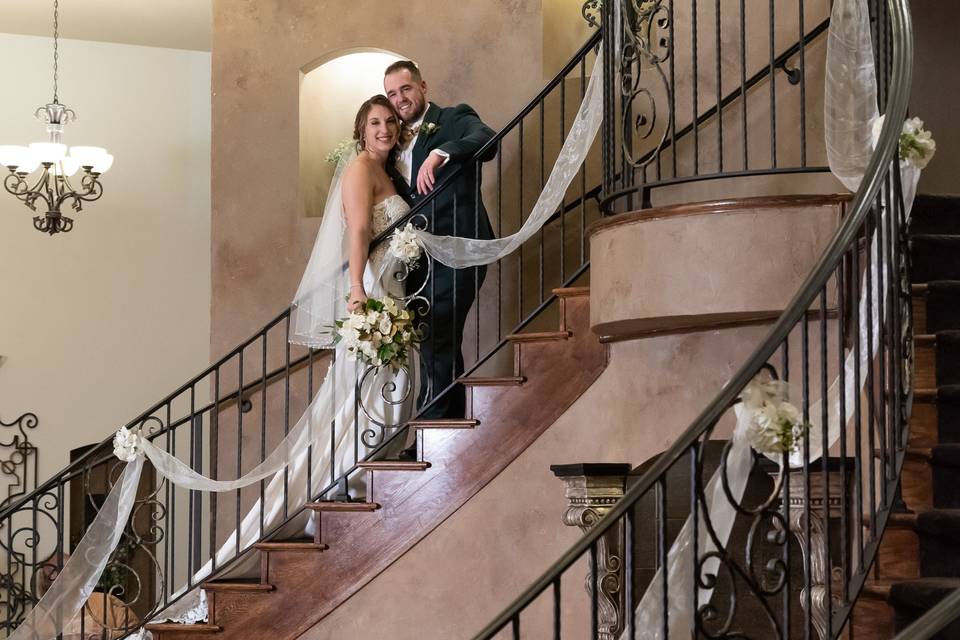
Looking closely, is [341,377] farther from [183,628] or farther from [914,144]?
[914,144]

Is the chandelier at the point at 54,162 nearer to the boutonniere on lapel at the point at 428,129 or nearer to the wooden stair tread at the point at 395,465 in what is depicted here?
the boutonniere on lapel at the point at 428,129

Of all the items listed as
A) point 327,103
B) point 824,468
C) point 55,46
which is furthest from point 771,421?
point 55,46

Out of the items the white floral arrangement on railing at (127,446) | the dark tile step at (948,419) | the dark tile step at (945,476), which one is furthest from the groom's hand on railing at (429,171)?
the dark tile step at (945,476)

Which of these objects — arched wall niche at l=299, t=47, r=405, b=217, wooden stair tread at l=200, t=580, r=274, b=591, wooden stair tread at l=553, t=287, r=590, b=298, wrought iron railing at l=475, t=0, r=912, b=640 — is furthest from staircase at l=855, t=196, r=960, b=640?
arched wall niche at l=299, t=47, r=405, b=217

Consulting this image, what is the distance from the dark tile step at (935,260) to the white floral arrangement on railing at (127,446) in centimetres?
344

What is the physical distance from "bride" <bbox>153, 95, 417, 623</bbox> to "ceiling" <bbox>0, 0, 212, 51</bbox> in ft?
12.4

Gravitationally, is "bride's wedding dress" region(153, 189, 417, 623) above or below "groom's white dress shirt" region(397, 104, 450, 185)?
below

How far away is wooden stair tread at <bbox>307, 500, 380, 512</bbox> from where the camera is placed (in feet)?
17.5

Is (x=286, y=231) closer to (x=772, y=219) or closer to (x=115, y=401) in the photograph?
(x=115, y=401)

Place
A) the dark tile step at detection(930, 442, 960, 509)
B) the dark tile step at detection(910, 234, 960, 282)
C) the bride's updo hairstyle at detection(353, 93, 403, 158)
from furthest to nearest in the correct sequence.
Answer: the bride's updo hairstyle at detection(353, 93, 403, 158) < the dark tile step at detection(910, 234, 960, 282) < the dark tile step at detection(930, 442, 960, 509)

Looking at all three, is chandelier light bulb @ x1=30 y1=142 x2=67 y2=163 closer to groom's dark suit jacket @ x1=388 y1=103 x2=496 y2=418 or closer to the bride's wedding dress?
the bride's wedding dress

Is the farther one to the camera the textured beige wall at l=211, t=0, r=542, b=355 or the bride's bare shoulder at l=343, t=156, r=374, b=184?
the textured beige wall at l=211, t=0, r=542, b=355

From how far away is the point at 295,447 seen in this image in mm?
5703

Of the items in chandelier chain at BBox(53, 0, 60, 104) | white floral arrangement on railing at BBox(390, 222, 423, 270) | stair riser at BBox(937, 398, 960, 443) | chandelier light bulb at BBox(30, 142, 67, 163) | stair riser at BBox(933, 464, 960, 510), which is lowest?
stair riser at BBox(933, 464, 960, 510)
